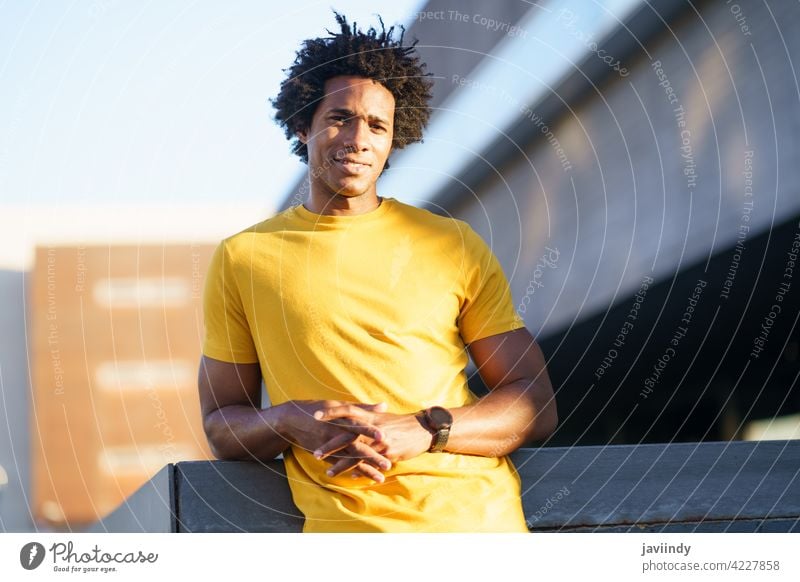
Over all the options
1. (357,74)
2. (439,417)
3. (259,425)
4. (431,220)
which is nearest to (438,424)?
(439,417)

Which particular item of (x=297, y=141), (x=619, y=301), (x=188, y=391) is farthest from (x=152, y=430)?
(x=297, y=141)

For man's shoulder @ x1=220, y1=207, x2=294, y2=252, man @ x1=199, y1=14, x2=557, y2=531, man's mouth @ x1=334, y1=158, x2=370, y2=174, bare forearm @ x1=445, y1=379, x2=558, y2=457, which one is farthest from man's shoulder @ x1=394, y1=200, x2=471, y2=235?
bare forearm @ x1=445, y1=379, x2=558, y2=457

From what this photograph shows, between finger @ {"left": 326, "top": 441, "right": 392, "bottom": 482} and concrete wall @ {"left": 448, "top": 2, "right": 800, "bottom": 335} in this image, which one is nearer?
finger @ {"left": 326, "top": 441, "right": 392, "bottom": 482}

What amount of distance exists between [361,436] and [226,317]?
0.39m

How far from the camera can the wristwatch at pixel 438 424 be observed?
2025 millimetres

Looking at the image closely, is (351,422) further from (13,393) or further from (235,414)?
(13,393)

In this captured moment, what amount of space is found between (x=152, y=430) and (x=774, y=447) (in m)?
33.4

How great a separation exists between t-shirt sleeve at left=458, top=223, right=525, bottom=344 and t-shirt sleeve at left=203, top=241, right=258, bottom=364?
1.44 feet

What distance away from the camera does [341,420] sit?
199 centimetres

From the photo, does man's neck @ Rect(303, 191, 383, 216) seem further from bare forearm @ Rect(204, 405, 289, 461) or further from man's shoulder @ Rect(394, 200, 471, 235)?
bare forearm @ Rect(204, 405, 289, 461)

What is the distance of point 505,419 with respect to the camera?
7.01ft

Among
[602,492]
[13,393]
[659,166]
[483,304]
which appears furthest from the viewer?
[13,393]

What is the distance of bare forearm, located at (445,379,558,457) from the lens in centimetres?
208

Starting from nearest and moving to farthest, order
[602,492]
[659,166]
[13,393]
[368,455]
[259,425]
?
[368,455] → [259,425] → [602,492] → [659,166] → [13,393]
